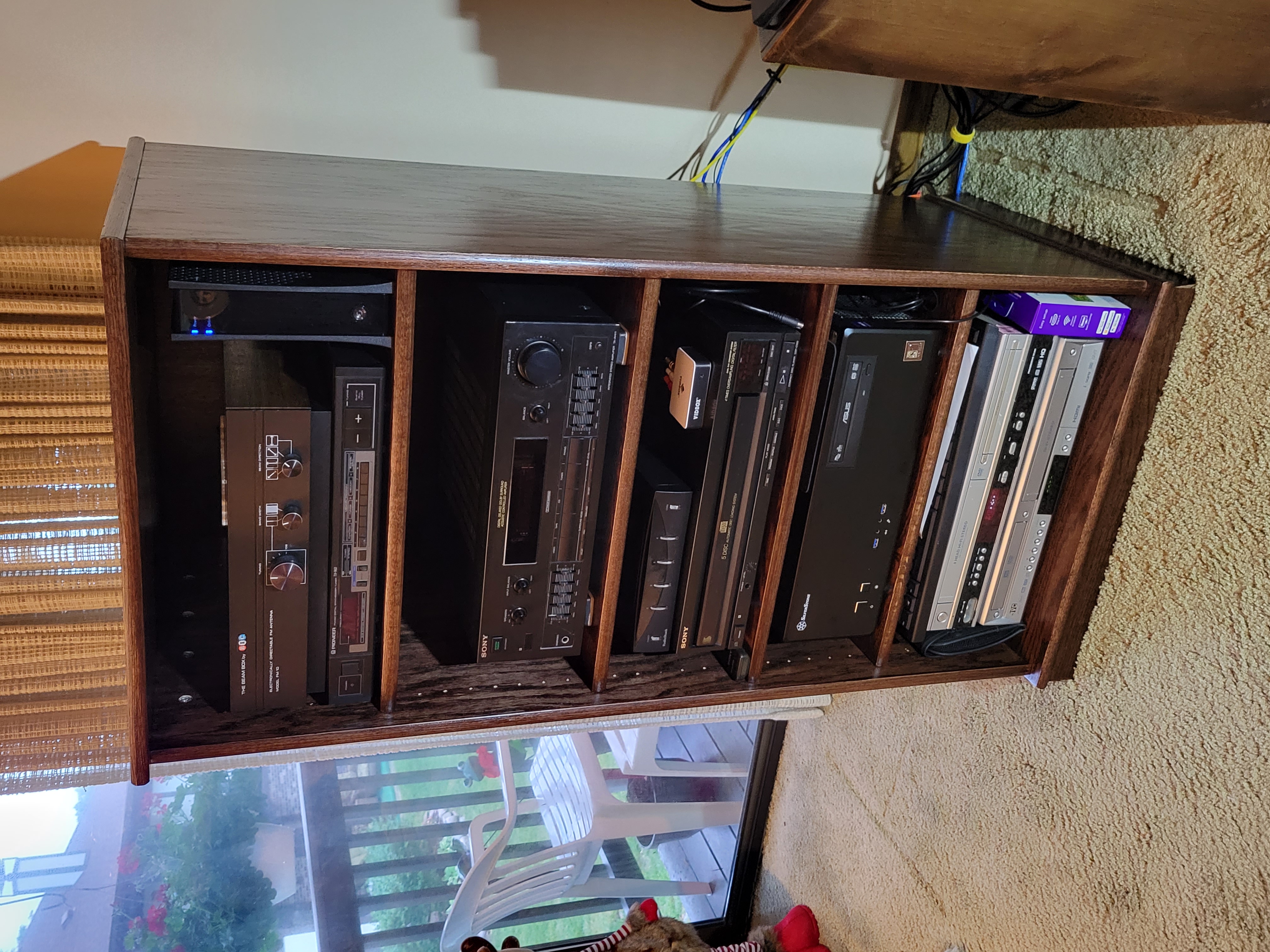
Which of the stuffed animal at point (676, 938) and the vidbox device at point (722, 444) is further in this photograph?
the stuffed animal at point (676, 938)

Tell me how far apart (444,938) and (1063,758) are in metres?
1.22

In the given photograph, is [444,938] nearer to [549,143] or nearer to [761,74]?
[549,143]

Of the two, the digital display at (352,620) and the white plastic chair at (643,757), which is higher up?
the digital display at (352,620)

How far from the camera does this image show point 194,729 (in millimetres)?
1025

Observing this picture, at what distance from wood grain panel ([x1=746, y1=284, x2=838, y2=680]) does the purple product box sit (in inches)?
8.2

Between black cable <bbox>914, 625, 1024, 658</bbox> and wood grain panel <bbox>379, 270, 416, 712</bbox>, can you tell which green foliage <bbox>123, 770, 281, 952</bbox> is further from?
black cable <bbox>914, 625, 1024, 658</bbox>

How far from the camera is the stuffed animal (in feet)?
6.05

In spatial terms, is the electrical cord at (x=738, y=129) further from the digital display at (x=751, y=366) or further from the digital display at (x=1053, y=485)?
the digital display at (x=1053, y=485)

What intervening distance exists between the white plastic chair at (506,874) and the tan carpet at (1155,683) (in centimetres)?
70

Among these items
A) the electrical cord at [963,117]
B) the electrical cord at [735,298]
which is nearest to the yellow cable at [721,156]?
the electrical cord at [963,117]

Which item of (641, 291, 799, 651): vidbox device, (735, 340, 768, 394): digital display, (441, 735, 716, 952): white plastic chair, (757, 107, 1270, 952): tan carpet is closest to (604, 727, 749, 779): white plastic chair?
(441, 735, 716, 952): white plastic chair

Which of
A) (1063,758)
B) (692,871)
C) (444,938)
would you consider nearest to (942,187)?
(1063,758)

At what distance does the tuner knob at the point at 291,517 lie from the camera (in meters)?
0.98

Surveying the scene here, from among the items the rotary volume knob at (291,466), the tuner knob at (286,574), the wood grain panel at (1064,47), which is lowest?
the tuner knob at (286,574)
